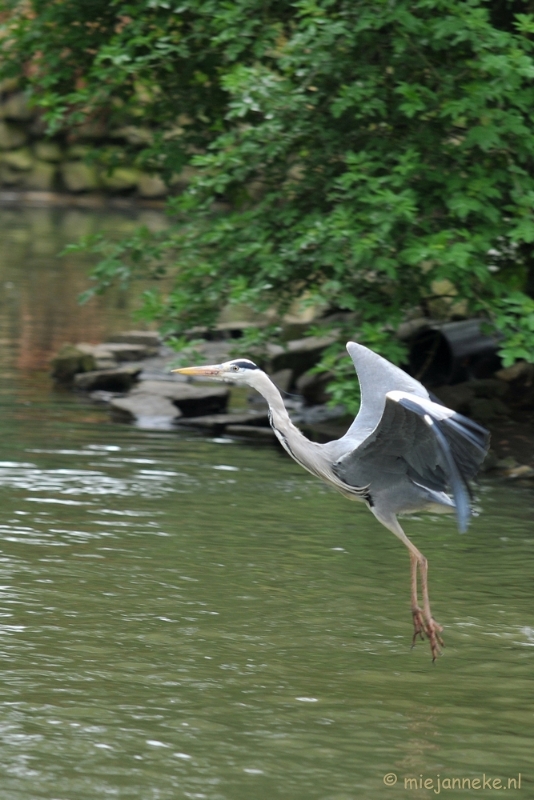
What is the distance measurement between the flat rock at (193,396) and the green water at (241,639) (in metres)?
1.95

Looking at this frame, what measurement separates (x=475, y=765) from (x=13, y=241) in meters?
23.6

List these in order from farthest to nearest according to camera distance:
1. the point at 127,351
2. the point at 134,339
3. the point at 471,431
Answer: the point at 134,339, the point at 127,351, the point at 471,431

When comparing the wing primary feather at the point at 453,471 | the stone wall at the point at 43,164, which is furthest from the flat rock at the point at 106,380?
the stone wall at the point at 43,164

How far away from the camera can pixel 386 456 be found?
616 centimetres

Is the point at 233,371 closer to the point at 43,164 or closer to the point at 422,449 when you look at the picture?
the point at 422,449

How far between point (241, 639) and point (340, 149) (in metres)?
5.37

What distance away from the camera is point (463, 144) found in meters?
9.23

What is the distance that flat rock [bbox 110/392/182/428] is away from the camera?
11.8 meters

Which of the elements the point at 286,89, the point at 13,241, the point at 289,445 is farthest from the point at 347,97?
the point at 13,241

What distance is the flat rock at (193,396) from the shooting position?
12047mm

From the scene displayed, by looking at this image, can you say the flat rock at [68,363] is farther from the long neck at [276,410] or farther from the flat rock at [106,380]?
the long neck at [276,410]

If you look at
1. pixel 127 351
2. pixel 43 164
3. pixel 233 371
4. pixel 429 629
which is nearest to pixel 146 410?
pixel 127 351

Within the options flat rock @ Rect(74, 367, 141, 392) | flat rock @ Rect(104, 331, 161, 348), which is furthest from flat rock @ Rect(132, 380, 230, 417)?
flat rock @ Rect(104, 331, 161, 348)

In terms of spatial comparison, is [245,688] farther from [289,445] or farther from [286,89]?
[286,89]
